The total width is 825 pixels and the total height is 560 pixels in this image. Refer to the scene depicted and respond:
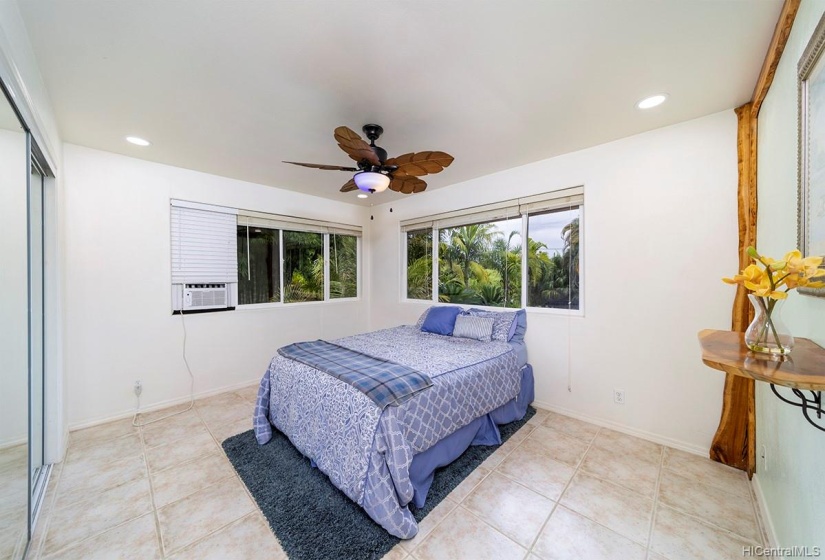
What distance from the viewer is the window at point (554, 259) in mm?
2896

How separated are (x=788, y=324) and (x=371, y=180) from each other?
2.24 m

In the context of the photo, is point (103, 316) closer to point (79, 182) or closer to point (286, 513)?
point (79, 182)

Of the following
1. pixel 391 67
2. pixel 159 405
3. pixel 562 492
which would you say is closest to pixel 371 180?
pixel 391 67

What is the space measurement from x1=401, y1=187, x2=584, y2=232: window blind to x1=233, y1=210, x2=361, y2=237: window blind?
3.29ft

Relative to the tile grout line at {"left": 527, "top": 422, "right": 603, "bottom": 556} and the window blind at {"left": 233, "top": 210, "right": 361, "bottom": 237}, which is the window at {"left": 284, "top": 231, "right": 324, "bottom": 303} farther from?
the tile grout line at {"left": 527, "top": 422, "right": 603, "bottom": 556}

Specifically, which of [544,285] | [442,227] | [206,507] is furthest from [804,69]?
[206,507]

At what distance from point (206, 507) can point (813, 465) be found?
275 cm

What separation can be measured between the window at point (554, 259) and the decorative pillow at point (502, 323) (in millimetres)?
286

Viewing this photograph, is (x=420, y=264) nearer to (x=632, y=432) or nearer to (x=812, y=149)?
(x=632, y=432)

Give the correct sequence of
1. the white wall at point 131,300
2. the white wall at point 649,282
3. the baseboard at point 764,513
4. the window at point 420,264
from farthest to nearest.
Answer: the window at point 420,264 → the white wall at point 131,300 → the white wall at point 649,282 → the baseboard at point 764,513

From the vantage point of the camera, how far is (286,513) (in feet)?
5.57

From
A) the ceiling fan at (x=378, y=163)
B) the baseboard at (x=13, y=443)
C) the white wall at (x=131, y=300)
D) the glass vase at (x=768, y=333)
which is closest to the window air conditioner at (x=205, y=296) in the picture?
the white wall at (x=131, y=300)

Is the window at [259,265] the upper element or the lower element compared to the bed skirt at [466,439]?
upper

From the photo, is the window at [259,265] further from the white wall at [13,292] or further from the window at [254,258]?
the white wall at [13,292]
